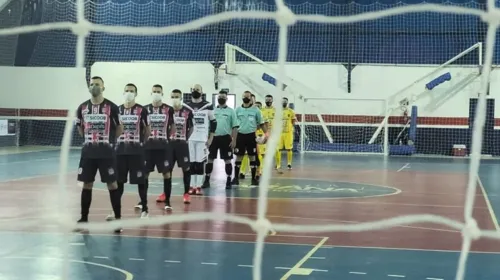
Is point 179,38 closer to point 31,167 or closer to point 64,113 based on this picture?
point 64,113

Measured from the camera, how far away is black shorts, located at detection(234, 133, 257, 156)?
1104 centimetres

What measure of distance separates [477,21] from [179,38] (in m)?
9.62

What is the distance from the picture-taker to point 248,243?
6.27 meters

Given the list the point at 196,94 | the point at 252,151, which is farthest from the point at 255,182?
the point at 196,94

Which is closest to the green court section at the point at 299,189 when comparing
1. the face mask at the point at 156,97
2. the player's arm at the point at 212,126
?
the player's arm at the point at 212,126

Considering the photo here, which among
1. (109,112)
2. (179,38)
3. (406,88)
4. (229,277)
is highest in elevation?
(179,38)

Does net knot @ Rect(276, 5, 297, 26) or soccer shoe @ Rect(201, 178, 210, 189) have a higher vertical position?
net knot @ Rect(276, 5, 297, 26)

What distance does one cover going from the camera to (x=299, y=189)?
35.7 ft

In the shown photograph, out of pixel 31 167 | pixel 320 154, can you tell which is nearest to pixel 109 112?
pixel 31 167

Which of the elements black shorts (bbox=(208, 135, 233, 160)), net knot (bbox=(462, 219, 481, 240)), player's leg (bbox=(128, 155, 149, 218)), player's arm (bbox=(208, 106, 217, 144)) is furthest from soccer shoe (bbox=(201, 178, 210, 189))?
net knot (bbox=(462, 219, 481, 240))

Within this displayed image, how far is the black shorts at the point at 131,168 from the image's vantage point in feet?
23.5

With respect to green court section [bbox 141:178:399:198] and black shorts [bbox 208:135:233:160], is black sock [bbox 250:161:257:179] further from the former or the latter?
black shorts [bbox 208:135:233:160]

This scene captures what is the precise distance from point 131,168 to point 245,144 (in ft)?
13.3

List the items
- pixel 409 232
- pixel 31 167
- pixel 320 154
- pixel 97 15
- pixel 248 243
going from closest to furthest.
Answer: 1. pixel 248 243
2. pixel 409 232
3. pixel 31 167
4. pixel 320 154
5. pixel 97 15
